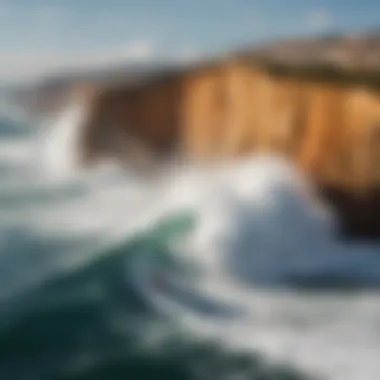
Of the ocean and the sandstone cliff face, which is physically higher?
the sandstone cliff face

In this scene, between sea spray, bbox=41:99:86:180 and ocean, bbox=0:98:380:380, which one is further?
sea spray, bbox=41:99:86:180

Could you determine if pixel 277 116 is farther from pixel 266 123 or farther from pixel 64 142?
pixel 64 142

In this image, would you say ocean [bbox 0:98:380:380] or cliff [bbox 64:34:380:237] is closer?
A: ocean [bbox 0:98:380:380]

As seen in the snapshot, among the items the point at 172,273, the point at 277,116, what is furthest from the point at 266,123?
the point at 172,273

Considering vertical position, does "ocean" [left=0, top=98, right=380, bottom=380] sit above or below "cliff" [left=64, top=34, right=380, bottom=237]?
below
